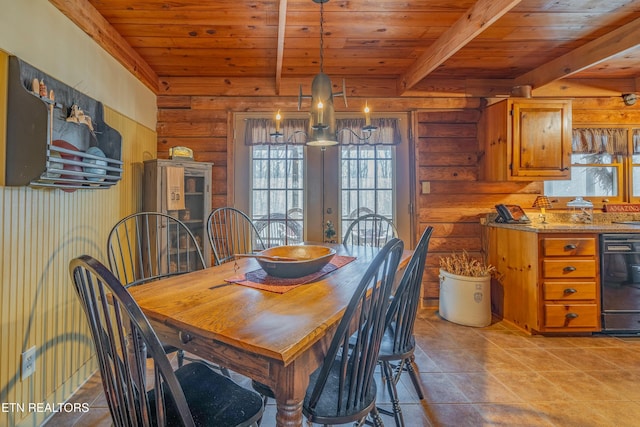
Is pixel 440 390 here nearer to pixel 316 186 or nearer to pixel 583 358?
pixel 583 358

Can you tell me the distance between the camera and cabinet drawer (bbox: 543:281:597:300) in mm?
2594

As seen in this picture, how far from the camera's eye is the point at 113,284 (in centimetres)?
74

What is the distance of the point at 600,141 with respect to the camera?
3.29 m

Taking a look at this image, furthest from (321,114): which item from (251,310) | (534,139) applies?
(534,139)

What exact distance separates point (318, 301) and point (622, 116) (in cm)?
404

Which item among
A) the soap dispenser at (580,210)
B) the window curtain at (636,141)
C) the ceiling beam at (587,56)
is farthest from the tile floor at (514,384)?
the ceiling beam at (587,56)

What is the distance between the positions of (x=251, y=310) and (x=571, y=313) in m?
2.77

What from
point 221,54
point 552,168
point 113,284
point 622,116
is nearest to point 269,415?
point 113,284

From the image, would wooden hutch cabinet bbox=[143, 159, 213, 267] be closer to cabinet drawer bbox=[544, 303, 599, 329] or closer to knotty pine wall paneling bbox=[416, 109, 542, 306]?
knotty pine wall paneling bbox=[416, 109, 542, 306]

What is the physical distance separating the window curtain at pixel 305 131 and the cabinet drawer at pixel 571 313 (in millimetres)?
2021

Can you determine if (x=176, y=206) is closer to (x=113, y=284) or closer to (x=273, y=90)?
(x=273, y=90)

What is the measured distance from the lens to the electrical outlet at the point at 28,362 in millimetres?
1528

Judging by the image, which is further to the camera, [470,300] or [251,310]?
[470,300]

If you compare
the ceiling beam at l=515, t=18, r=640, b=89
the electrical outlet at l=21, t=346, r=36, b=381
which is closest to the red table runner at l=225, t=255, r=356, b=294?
the electrical outlet at l=21, t=346, r=36, b=381
